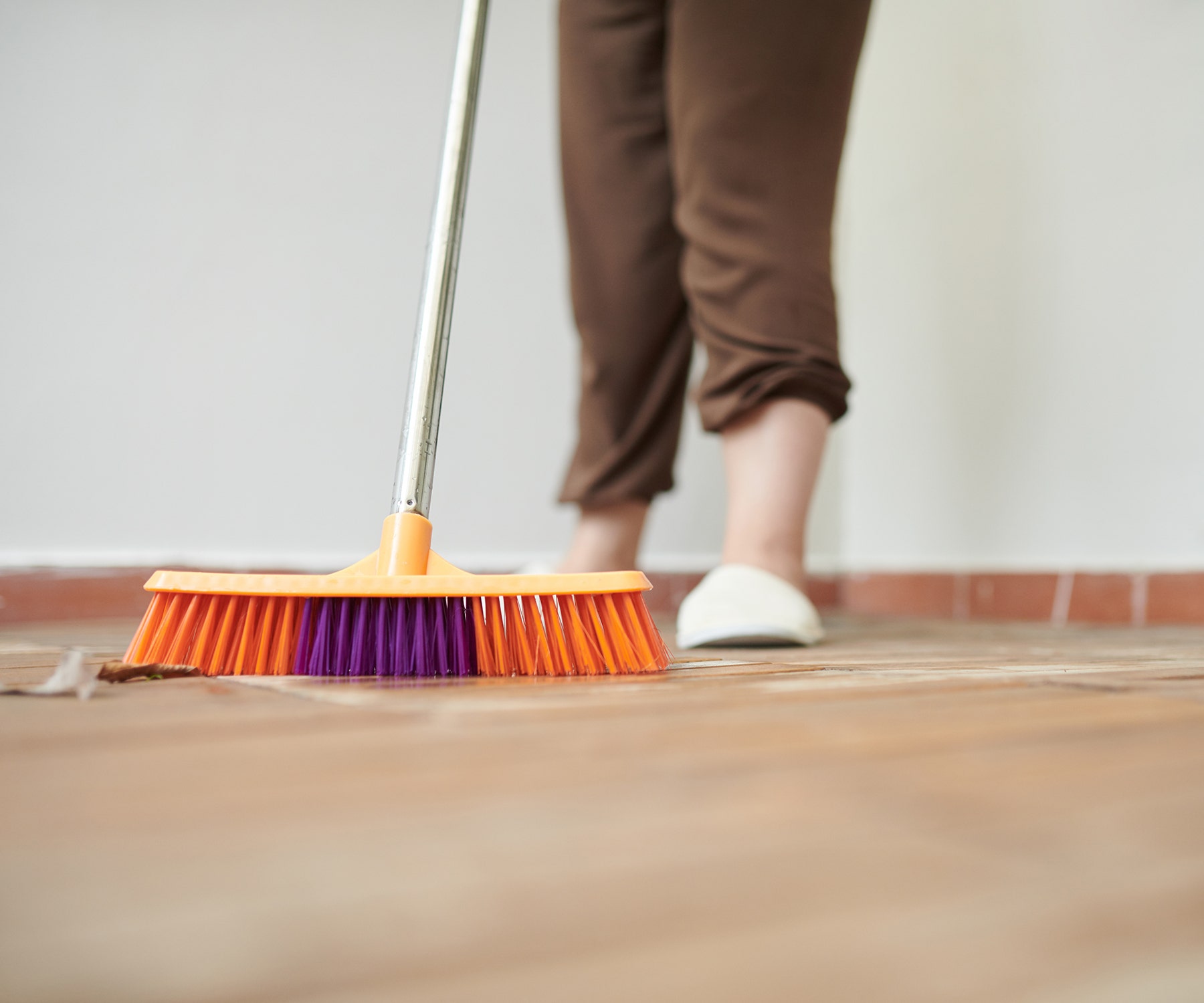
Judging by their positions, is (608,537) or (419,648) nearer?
(419,648)

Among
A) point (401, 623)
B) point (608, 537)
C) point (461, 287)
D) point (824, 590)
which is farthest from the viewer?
→ point (824, 590)

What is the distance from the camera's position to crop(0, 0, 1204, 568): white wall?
1.04 m

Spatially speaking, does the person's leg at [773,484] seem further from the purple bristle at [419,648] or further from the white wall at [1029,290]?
the white wall at [1029,290]

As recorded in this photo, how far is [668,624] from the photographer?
1.06 m

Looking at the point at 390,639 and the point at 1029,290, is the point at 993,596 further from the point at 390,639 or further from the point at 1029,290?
the point at 390,639

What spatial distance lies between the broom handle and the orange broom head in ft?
0.22

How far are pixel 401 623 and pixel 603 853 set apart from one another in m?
0.30

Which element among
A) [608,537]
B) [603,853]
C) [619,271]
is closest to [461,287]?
[619,271]

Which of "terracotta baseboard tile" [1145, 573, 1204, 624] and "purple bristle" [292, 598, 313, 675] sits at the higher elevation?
"terracotta baseboard tile" [1145, 573, 1204, 624]

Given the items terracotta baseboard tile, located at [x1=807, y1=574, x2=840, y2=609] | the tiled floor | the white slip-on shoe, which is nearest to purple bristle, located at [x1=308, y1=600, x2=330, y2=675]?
the tiled floor

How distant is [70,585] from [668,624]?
67 centimetres

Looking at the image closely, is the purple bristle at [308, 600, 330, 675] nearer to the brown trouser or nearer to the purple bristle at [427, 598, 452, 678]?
the purple bristle at [427, 598, 452, 678]

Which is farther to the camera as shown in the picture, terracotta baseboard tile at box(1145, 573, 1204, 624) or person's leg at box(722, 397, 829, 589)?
terracotta baseboard tile at box(1145, 573, 1204, 624)

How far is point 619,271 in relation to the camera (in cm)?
96
